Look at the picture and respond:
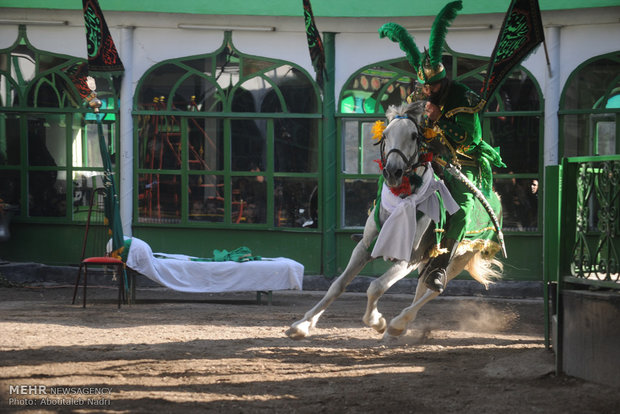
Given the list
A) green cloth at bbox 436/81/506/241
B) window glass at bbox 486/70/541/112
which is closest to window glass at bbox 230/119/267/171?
window glass at bbox 486/70/541/112

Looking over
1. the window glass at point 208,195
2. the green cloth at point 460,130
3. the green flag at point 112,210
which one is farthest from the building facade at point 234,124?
the green cloth at point 460,130

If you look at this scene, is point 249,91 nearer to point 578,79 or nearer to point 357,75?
point 357,75

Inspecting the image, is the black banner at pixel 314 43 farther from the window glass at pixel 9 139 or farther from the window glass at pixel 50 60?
the window glass at pixel 9 139

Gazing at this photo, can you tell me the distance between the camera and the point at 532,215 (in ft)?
40.7

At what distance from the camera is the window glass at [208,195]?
12.8 m

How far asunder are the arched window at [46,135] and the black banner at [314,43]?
10.2 ft

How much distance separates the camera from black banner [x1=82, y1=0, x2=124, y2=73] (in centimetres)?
1118

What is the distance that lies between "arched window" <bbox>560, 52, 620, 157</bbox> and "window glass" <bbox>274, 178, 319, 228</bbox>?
12.0ft

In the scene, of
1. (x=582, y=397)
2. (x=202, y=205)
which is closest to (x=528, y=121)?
(x=202, y=205)

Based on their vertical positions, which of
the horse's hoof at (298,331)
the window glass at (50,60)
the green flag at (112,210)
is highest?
the window glass at (50,60)

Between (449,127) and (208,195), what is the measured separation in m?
6.02

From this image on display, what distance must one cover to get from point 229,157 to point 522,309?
15.8 feet

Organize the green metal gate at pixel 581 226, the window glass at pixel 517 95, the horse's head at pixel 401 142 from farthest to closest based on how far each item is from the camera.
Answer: the window glass at pixel 517 95 → the horse's head at pixel 401 142 → the green metal gate at pixel 581 226

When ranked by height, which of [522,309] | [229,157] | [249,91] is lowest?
[522,309]
